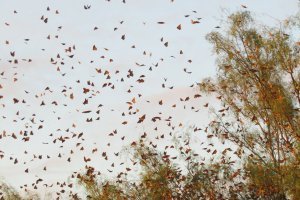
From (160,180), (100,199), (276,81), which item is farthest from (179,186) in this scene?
(276,81)

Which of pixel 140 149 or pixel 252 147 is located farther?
pixel 140 149

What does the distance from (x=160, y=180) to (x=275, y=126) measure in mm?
11386

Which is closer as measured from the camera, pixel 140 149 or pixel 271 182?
pixel 271 182

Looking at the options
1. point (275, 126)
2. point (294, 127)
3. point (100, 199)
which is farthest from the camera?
point (100, 199)

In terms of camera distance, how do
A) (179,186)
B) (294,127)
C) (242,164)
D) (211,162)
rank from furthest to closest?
1. (179,186)
2. (211,162)
3. (242,164)
4. (294,127)

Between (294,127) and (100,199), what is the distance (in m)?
19.2

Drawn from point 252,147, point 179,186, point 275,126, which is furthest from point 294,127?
point 179,186

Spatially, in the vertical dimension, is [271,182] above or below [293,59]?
below

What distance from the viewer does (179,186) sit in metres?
31.8

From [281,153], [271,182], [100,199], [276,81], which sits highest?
[276,81]

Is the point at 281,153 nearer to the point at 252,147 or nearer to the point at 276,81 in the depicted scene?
the point at 252,147

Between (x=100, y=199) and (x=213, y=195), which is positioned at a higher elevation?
(x=213, y=195)

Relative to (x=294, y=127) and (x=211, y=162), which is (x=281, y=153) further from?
(x=211, y=162)

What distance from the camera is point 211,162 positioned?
29.9 meters
